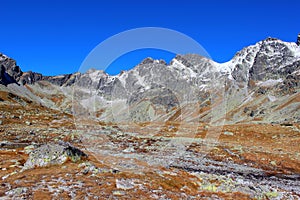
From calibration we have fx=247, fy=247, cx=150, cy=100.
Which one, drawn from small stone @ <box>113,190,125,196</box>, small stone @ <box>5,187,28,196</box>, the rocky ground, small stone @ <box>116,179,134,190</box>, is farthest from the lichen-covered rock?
small stone @ <box>113,190,125,196</box>

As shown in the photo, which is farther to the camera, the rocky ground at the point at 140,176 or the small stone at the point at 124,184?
the small stone at the point at 124,184

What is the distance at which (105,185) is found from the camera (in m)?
21.0

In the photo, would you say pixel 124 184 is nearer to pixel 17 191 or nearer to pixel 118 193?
pixel 118 193

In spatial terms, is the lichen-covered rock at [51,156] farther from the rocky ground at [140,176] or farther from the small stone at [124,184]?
the small stone at [124,184]

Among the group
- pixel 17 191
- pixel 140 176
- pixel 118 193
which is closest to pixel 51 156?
pixel 17 191

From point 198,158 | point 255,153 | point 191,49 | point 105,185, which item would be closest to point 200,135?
point 255,153

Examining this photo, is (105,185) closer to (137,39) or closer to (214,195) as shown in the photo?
(214,195)

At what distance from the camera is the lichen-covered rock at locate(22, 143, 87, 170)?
2575cm

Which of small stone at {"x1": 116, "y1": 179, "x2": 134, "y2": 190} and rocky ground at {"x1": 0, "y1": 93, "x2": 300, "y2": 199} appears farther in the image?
small stone at {"x1": 116, "y1": 179, "x2": 134, "y2": 190}

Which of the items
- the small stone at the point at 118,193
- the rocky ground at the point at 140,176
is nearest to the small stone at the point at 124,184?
the rocky ground at the point at 140,176

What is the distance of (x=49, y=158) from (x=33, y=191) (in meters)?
8.51

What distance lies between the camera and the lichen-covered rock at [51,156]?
84.5ft

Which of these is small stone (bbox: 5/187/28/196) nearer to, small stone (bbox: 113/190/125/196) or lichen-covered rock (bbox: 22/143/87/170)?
small stone (bbox: 113/190/125/196)

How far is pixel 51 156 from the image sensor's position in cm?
2688
